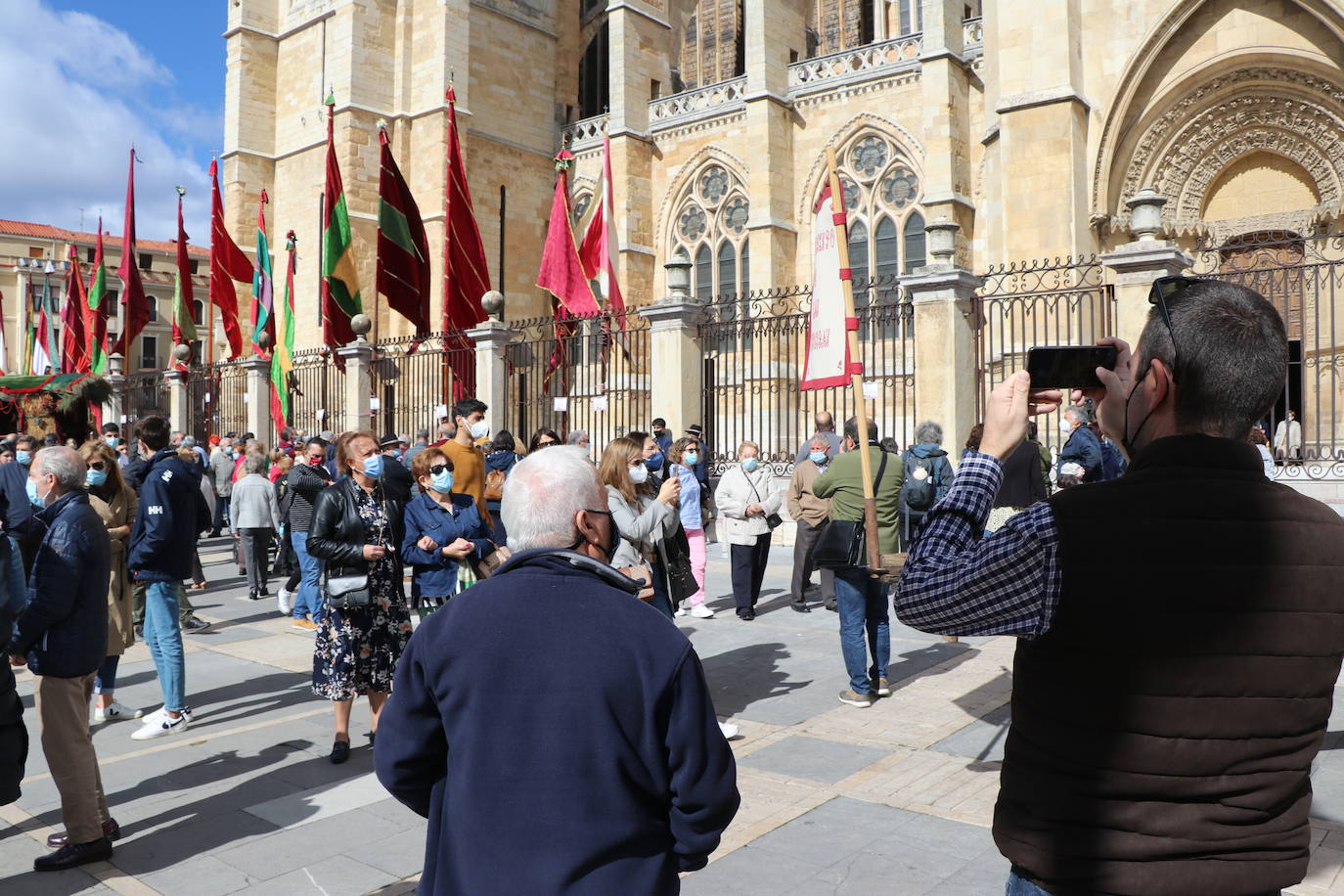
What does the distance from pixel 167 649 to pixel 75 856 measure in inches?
78.8

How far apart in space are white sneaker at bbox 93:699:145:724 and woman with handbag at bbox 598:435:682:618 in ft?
11.1

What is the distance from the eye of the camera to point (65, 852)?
392cm

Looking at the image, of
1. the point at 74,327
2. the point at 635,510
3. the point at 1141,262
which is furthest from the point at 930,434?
the point at 74,327

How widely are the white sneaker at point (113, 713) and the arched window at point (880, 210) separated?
17174 millimetres

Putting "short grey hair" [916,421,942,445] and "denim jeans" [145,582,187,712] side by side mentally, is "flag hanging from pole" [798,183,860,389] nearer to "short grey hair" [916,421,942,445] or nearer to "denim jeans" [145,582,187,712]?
"short grey hair" [916,421,942,445]

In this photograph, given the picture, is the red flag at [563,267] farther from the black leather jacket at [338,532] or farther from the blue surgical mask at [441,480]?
the black leather jacket at [338,532]

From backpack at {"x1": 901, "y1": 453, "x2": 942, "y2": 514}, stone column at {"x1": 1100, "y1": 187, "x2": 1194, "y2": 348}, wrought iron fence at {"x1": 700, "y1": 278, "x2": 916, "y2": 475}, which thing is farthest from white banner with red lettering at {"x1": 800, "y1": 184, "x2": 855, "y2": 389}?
stone column at {"x1": 1100, "y1": 187, "x2": 1194, "y2": 348}

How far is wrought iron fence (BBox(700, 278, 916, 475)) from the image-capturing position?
12.7 metres

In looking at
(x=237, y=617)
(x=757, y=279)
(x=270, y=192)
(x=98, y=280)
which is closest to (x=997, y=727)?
(x=237, y=617)

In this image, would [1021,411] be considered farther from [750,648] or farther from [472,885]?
[750,648]

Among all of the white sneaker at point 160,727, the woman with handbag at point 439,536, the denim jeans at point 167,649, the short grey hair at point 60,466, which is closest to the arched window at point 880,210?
the woman with handbag at point 439,536

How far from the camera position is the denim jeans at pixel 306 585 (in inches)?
339

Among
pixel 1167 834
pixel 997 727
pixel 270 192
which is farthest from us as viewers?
pixel 270 192

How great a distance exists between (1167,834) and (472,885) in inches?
47.8
